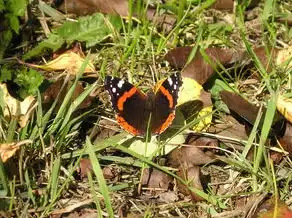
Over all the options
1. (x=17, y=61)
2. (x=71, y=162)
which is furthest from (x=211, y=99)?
(x=17, y=61)

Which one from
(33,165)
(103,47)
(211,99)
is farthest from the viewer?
(103,47)

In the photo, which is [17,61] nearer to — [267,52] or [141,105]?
[141,105]

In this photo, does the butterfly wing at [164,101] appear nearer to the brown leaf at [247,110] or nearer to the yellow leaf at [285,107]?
the brown leaf at [247,110]

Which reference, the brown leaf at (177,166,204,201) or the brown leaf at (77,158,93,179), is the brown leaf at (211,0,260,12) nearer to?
the brown leaf at (177,166,204,201)

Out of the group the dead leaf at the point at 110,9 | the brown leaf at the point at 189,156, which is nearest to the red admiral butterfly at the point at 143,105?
the brown leaf at the point at 189,156

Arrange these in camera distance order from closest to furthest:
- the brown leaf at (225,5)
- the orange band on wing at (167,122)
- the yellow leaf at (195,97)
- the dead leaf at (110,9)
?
1. the orange band on wing at (167,122)
2. the yellow leaf at (195,97)
3. the dead leaf at (110,9)
4. the brown leaf at (225,5)

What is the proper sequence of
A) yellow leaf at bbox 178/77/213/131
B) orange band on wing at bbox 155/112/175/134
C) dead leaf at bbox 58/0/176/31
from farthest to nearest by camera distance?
dead leaf at bbox 58/0/176/31, yellow leaf at bbox 178/77/213/131, orange band on wing at bbox 155/112/175/134

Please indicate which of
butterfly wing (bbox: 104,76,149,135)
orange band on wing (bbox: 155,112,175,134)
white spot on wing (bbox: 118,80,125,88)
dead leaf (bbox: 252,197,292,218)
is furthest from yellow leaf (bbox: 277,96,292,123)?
white spot on wing (bbox: 118,80,125,88)
